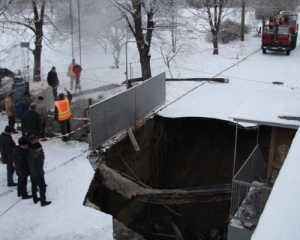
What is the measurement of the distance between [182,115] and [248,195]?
4.76 m

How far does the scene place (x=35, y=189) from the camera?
7527 millimetres

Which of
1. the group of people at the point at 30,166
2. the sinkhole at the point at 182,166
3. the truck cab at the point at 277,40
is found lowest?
the sinkhole at the point at 182,166

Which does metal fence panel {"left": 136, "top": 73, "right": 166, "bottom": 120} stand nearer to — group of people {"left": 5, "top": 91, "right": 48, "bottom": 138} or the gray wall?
the gray wall

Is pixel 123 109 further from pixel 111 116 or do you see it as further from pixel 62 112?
pixel 62 112

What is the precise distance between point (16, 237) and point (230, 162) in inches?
348

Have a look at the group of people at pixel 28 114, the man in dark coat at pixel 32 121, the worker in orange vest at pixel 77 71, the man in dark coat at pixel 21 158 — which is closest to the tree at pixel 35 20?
the worker in orange vest at pixel 77 71

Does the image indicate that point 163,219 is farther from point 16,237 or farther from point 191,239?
point 16,237

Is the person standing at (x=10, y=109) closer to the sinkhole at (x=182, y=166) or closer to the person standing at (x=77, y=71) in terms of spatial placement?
the sinkhole at (x=182, y=166)

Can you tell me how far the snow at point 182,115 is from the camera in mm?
4293

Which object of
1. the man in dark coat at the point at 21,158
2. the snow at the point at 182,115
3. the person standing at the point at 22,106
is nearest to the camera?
the snow at the point at 182,115

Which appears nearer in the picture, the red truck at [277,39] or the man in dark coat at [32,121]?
the man in dark coat at [32,121]

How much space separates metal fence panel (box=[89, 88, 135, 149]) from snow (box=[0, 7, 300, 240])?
2.07 feet

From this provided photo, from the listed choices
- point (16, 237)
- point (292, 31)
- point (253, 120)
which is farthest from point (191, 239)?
point (292, 31)

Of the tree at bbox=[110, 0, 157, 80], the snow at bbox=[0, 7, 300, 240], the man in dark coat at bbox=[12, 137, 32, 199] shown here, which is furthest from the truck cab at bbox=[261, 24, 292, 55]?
the man in dark coat at bbox=[12, 137, 32, 199]
